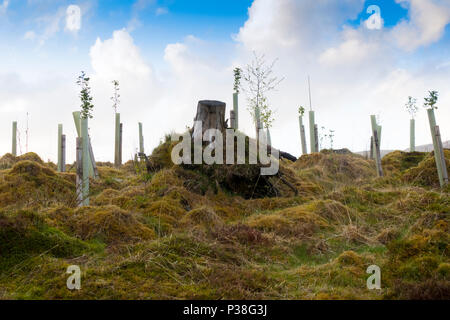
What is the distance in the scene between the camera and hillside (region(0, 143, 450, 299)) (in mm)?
4793

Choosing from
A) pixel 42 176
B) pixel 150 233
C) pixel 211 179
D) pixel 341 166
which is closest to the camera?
pixel 150 233

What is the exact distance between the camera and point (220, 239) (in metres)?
6.75

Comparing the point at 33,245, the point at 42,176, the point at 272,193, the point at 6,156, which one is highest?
the point at 6,156

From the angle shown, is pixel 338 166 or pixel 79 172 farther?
pixel 338 166

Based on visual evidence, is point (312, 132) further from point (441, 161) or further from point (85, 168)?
point (85, 168)

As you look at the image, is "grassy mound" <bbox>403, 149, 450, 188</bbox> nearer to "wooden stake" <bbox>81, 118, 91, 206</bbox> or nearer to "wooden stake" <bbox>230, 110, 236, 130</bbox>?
"wooden stake" <bbox>230, 110, 236, 130</bbox>

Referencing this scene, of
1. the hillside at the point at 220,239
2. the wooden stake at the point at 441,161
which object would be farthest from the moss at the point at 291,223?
the wooden stake at the point at 441,161

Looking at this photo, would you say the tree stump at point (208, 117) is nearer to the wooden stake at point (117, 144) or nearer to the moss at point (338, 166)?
the moss at point (338, 166)

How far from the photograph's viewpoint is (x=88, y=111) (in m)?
12.6

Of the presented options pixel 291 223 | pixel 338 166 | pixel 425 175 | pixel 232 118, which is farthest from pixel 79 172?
pixel 338 166

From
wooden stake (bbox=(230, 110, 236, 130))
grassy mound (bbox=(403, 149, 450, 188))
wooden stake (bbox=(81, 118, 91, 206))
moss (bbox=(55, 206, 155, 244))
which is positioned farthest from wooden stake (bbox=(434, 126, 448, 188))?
wooden stake (bbox=(81, 118, 91, 206))
